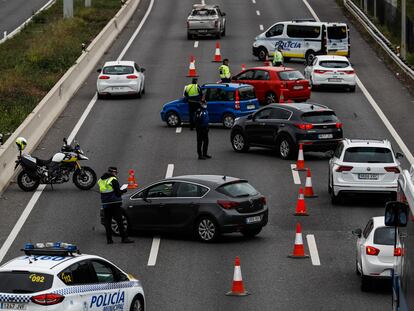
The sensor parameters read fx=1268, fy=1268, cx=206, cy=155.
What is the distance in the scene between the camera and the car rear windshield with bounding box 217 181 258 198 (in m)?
27.0

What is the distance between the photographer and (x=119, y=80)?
Result: 47.6 m

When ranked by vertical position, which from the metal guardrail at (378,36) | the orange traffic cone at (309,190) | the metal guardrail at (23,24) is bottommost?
the metal guardrail at (23,24)

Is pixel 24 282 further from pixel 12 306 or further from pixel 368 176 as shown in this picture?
pixel 368 176

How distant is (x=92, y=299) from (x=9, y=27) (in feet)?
184

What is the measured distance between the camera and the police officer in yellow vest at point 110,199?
26672 millimetres

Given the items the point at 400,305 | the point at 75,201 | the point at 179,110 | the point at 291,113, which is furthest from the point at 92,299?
the point at 179,110

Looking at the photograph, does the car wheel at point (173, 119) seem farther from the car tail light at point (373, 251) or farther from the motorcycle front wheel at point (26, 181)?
the car tail light at point (373, 251)

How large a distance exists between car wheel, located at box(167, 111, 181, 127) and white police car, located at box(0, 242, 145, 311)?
2402 cm

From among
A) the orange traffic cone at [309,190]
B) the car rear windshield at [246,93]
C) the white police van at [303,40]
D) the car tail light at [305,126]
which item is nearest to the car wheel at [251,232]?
the orange traffic cone at [309,190]

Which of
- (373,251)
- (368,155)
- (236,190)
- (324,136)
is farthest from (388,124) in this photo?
(373,251)

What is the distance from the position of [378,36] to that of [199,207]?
36017 millimetres

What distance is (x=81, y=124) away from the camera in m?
42.9

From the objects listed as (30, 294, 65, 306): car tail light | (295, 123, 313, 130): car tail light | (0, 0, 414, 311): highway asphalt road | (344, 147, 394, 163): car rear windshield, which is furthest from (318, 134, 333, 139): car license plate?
(30, 294, 65, 306): car tail light

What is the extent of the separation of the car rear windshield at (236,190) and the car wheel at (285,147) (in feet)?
31.8
